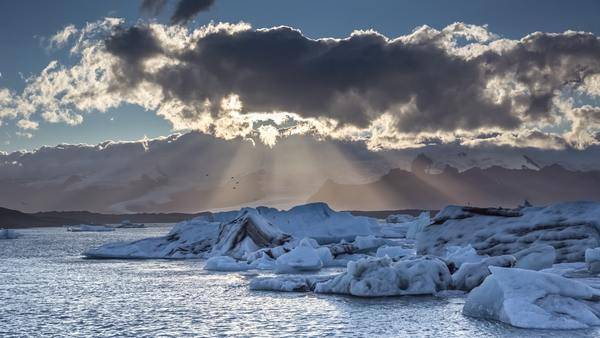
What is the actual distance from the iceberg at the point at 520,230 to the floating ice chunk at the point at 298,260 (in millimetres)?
6713

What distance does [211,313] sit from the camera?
2103cm

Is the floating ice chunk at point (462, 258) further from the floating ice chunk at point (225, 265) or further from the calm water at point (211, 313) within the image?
the floating ice chunk at point (225, 265)

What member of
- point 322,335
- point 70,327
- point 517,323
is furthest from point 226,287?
point 517,323

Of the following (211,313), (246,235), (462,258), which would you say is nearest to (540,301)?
(211,313)

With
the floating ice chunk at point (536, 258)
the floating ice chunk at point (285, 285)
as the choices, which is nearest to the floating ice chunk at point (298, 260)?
the floating ice chunk at point (285, 285)

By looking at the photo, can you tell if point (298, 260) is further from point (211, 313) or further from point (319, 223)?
point (319, 223)

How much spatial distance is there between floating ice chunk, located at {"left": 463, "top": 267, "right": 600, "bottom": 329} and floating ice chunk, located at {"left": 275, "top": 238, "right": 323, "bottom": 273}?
17489mm

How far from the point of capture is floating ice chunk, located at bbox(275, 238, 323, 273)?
3491 centimetres

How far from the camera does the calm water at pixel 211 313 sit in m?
17.6

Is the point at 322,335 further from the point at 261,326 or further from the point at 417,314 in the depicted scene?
the point at 417,314

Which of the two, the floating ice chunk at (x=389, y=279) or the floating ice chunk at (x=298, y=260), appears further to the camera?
the floating ice chunk at (x=298, y=260)

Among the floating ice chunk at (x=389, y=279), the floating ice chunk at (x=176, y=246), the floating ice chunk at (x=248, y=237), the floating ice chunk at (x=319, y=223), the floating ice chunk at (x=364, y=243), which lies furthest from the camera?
the floating ice chunk at (x=319, y=223)

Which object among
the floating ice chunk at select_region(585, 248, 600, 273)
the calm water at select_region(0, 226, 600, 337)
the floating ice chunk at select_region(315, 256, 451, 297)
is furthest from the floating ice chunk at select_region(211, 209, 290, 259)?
the floating ice chunk at select_region(585, 248, 600, 273)

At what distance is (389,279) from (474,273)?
317 cm
